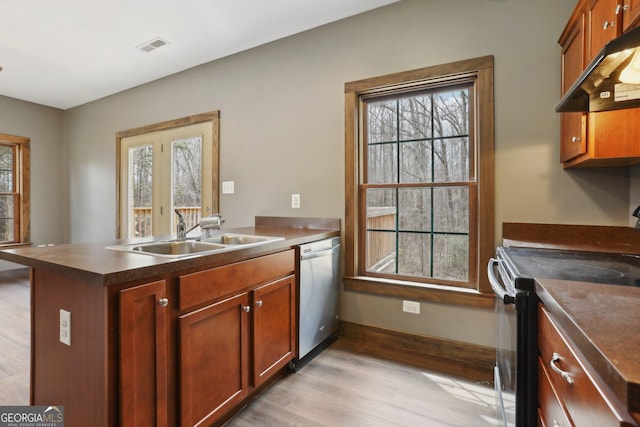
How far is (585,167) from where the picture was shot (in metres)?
1.84

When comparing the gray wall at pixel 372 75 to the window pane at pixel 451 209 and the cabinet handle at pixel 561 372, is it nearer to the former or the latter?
the window pane at pixel 451 209

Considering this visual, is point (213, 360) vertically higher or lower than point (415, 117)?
lower

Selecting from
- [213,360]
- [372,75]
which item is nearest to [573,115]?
[372,75]

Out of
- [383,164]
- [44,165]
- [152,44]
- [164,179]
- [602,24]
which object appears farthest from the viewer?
[44,165]

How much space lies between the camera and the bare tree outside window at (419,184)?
7.46 feet

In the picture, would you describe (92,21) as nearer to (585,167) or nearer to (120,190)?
(120,190)

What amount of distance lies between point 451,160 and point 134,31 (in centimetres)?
294

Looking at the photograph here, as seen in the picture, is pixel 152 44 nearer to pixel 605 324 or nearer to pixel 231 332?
pixel 231 332

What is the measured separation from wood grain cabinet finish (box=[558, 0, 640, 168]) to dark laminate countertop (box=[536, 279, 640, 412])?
913mm

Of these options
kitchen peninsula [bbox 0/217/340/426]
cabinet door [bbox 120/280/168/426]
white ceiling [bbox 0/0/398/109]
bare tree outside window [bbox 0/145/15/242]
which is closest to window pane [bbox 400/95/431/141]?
white ceiling [bbox 0/0/398/109]

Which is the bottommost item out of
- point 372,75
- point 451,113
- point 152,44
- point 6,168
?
point 6,168

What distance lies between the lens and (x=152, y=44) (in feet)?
9.75

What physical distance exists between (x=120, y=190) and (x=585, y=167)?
4.90 m

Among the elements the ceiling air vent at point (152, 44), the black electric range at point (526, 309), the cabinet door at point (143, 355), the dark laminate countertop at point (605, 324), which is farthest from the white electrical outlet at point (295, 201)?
the dark laminate countertop at point (605, 324)
